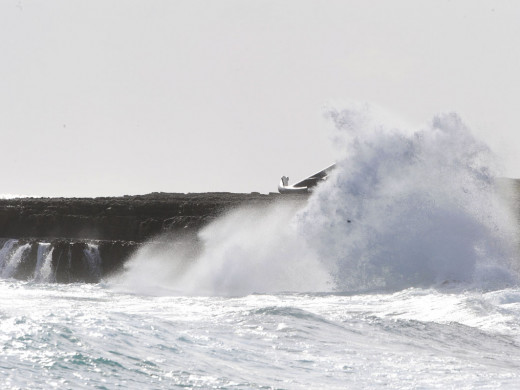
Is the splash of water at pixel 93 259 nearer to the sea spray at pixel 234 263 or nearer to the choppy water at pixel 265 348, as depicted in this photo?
the sea spray at pixel 234 263

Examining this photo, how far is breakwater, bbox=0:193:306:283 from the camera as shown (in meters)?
29.8

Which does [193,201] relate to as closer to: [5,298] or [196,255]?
[196,255]

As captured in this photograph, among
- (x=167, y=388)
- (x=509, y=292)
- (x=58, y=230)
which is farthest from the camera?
(x=58, y=230)

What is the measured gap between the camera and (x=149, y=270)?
27.9 meters

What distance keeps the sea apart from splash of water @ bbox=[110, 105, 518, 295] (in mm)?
41

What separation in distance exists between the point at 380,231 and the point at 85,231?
13.7 m

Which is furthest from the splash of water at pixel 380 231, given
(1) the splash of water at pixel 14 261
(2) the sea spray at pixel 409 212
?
(1) the splash of water at pixel 14 261

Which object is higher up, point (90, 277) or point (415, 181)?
point (415, 181)

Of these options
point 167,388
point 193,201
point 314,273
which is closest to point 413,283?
point 314,273

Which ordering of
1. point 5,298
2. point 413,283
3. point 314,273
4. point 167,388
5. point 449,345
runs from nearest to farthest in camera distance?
1. point 167,388
2. point 449,345
3. point 5,298
4. point 413,283
5. point 314,273

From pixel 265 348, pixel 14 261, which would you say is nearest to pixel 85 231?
pixel 14 261

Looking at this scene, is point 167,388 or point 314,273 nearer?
point 167,388

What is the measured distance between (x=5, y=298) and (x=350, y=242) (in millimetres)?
8594

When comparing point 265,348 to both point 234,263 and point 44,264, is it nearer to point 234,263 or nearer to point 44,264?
point 234,263
